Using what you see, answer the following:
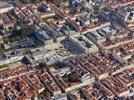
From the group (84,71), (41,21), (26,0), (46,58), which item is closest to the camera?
(84,71)

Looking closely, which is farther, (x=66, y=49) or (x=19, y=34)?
(x=19, y=34)

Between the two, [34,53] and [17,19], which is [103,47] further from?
[17,19]

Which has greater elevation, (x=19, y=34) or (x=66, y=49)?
(x=19, y=34)

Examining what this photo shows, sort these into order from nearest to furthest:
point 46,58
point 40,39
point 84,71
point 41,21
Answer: point 84,71 < point 46,58 < point 40,39 < point 41,21

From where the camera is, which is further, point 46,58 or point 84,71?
point 46,58

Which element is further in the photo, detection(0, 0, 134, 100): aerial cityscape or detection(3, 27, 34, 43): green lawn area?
detection(3, 27, 34, 43): green lawn area

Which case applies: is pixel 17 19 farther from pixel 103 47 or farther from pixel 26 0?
pixel 103 47

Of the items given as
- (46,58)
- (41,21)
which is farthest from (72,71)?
(41,21)

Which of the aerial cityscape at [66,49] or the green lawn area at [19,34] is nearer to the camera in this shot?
the aerial cityscape at [66,49]
